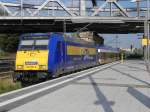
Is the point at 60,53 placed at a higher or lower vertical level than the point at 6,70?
higher

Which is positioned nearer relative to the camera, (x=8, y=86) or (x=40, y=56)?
(x=8, y=86)

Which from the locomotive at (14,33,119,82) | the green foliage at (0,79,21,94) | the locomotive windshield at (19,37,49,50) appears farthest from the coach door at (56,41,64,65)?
the green foliage at (0,79,21,94)

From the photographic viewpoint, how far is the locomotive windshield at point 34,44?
24281 mm

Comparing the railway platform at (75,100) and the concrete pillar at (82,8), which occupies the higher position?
the concrete pillar at (82,8)

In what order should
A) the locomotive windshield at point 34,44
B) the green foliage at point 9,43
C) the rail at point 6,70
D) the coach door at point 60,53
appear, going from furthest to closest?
the green foliage at point 9,43
the rail at point 6,70
the coach door at point 60,53
the locomotive windshield at point 34,44

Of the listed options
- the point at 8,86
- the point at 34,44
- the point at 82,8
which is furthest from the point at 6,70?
the point at 82,8

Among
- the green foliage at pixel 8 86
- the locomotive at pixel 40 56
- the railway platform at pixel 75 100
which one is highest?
the locomotive at pixel 40 56

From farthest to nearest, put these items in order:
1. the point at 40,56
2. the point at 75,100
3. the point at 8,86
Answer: the point at 40,56, the point at 8,86, the point at 75,100

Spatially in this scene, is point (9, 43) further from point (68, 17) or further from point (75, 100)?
point (75, 100)

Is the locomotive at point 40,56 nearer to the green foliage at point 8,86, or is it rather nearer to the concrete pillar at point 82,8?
the green foliage at point 8,86

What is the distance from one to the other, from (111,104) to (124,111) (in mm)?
1242

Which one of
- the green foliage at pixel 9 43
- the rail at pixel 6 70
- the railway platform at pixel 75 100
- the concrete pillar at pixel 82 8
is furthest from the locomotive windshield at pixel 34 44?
the green foliage at pixel 9 43

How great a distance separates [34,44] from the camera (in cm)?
2456

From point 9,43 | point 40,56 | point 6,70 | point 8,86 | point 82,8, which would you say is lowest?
point 6,70
